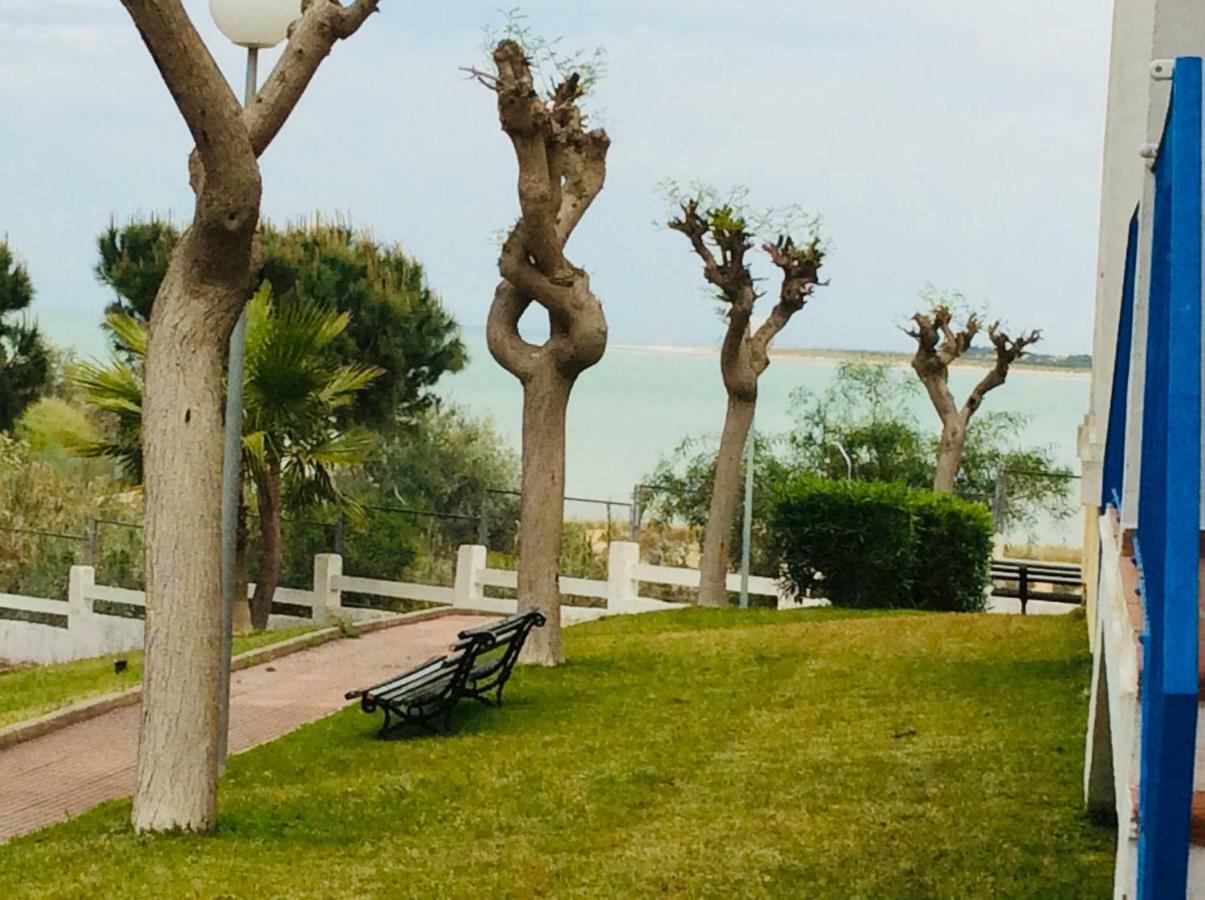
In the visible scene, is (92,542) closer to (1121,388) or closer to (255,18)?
(255,18)

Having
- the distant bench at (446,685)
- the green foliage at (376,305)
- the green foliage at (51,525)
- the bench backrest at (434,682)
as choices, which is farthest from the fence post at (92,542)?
the bench backrest at (434,682)

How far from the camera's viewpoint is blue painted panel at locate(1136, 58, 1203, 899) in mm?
3264

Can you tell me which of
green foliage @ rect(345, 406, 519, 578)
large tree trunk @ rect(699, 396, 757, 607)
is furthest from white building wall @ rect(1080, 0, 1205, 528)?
green foliage @ rect(345, 406, 519, 578)

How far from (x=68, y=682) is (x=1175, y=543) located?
1524 centimetres

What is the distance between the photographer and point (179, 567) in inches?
364

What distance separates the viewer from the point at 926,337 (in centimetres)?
2780

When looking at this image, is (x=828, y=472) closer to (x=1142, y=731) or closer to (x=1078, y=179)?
(x=1078, y=179)

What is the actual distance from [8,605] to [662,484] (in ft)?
47.9

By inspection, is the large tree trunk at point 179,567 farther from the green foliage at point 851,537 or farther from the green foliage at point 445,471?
the green foliage at point 445,471

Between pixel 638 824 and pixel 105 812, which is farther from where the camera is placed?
pixel 105 812

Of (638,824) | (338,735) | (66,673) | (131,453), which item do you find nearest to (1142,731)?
(638,824)

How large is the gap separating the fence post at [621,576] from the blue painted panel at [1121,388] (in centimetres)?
1677

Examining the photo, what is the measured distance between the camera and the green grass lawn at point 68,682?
14.9 meters

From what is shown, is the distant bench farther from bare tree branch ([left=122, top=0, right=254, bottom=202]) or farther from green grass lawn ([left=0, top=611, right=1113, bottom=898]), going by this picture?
bare tree branch ([left=122, top=0, right=254, bottom=202])
